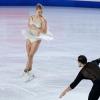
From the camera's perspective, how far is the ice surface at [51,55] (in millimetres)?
7062

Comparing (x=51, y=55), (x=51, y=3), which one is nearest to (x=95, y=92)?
(x=51, y=55)

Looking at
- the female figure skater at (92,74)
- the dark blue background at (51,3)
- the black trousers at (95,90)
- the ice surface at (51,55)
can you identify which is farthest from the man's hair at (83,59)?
the dark blue background at (51,3)

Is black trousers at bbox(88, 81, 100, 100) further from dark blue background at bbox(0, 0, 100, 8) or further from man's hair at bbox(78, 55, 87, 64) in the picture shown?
dark blue background at bbox(0, 0, 100, 8)

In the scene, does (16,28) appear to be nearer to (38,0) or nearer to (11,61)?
(11,61)

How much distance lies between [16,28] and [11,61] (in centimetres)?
534

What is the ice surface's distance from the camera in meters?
7.06

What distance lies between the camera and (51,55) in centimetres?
1002

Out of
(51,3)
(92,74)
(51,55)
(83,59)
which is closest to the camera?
(92,74)

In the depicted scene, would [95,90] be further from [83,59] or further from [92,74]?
[83,59]

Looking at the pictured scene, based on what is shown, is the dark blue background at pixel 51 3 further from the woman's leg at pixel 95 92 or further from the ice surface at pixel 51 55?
the woman's leg at pixel 95 92

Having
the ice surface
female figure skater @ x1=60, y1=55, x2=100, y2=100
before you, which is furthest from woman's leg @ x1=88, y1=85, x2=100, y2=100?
the ice surface

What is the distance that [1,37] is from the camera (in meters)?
→ 12.6

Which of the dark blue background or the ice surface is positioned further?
the dark blue background

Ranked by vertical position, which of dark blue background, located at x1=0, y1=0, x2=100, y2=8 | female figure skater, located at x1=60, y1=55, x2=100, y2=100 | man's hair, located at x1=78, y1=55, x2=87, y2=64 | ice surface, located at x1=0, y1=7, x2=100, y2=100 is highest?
man's hair, located at x1=78, y1=55, x2=87, y2=64
